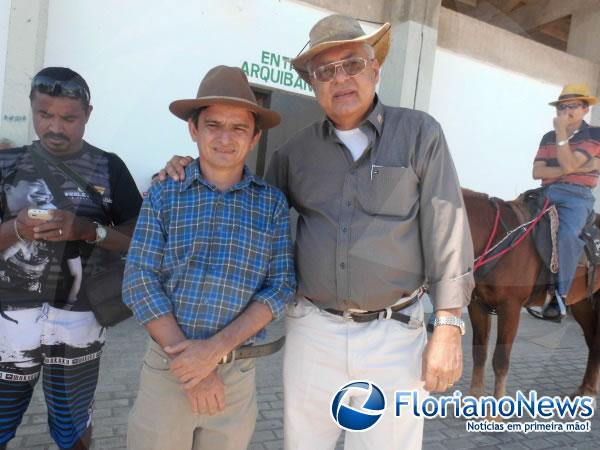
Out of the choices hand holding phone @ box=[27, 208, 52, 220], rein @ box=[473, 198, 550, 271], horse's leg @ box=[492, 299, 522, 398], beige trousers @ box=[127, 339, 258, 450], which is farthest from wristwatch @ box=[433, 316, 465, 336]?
horse's leg @ box=[492, 299, 522, 398]

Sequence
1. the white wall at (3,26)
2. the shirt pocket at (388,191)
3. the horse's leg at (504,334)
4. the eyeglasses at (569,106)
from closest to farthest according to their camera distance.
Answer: the shirt pocket at (388,191), the horse's leg at (504,334), the white wall at (3,26), the eyeglasses at (569,106)

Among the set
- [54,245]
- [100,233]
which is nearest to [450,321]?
[100,233]

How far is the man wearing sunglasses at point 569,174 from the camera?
3.65 m

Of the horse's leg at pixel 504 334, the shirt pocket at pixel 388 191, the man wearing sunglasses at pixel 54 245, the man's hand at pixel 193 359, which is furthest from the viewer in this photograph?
the horse's leg at pixel 504 334

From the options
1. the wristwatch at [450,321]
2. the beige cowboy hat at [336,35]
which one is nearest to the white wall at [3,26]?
the beige cowboy hat at [336,35]

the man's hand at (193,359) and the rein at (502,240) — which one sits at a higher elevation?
the rein at (502,240)

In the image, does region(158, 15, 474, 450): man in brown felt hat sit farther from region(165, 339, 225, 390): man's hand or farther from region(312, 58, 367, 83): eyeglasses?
region(165, 339, 225, 390): man's hand

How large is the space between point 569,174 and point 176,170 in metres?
3.41

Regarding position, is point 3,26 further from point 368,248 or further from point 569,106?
point 569,106

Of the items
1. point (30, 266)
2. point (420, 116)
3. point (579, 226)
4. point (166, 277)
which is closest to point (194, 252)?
point (166, 277)

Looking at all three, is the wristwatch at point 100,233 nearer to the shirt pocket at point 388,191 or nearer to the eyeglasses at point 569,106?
the shirt pocket at point 388,191

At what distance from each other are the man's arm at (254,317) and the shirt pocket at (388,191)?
1.08 feet

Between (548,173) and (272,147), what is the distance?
4.05 m

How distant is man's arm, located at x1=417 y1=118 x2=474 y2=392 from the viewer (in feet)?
5.60
